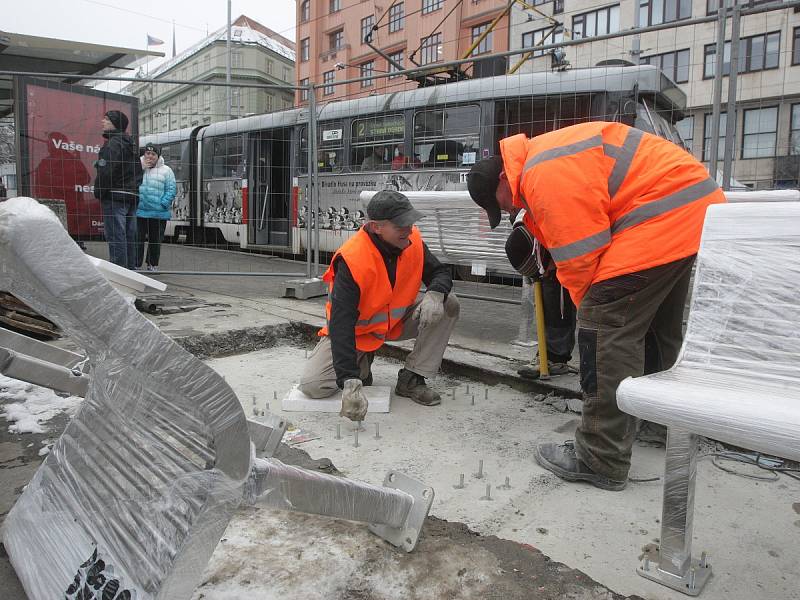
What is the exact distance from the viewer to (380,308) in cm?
319

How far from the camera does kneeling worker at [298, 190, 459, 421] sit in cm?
287

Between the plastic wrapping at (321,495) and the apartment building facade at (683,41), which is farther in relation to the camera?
the apartment building facade at (683,41)

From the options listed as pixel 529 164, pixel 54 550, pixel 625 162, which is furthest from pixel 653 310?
pixel 54 550

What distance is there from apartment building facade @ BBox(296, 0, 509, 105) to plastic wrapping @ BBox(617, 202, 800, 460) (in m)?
27.4

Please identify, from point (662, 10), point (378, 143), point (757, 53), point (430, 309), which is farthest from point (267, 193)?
point (662, 10)

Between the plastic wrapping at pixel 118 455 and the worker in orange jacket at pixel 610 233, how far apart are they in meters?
1.46

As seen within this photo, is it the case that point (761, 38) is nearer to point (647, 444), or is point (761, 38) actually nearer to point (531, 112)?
point (531, 112)

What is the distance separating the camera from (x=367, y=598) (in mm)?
1605

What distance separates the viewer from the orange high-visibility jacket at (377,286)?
3.00 meters

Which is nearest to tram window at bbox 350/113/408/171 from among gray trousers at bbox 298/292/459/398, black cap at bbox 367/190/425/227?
gray trousers at bbox 298/292/459/398

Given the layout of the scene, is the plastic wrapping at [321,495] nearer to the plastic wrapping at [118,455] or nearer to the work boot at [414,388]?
the plastic wrapping at [118,455]

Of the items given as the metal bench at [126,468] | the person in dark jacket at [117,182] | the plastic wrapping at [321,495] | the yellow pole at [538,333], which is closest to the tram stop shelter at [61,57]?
the person in dark jacket at [117,182]

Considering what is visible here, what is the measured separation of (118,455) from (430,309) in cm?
210

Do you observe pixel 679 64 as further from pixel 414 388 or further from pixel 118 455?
pixel 118 455
